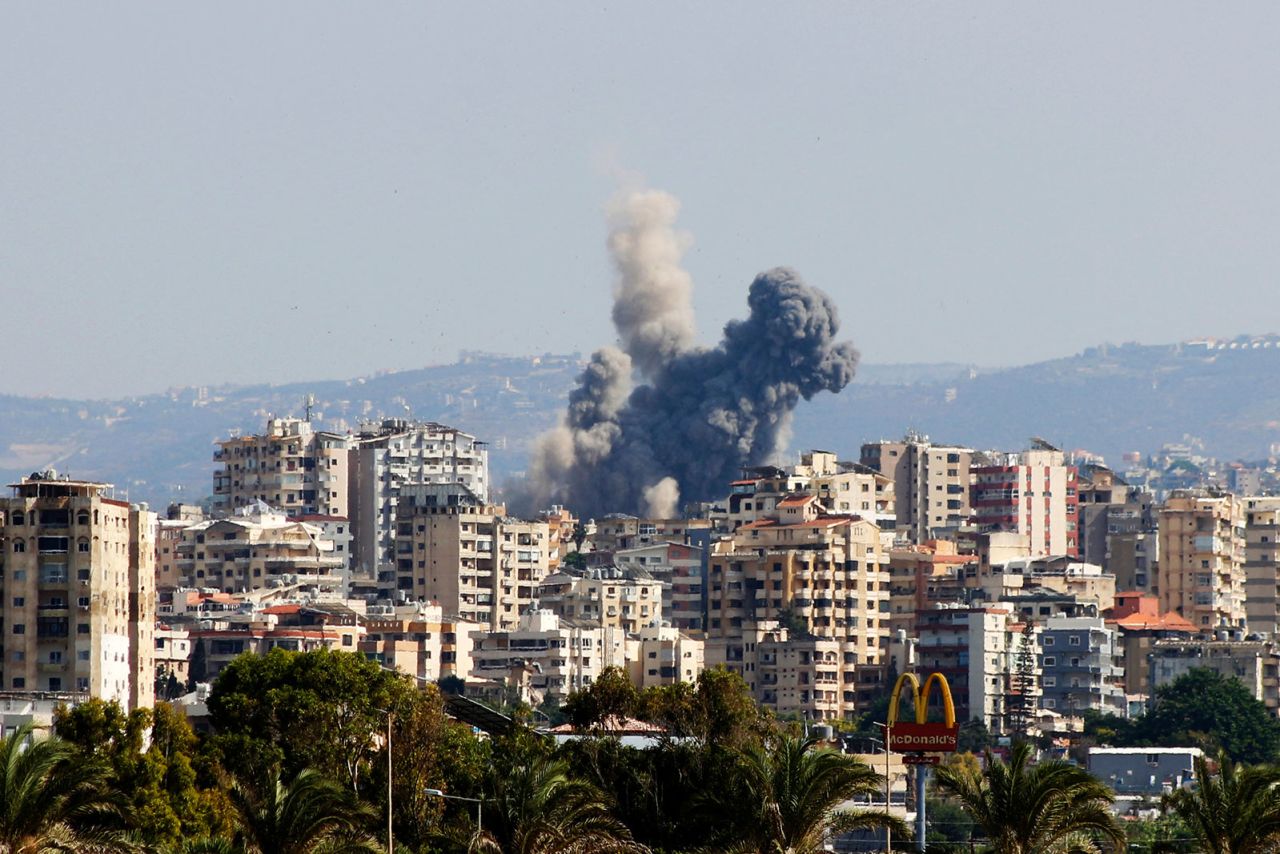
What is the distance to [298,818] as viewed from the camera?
49.7 meters

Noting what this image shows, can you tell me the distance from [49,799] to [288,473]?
145m

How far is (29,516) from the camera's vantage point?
322ft

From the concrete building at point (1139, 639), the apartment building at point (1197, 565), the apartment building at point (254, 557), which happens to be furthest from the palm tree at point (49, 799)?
the apartment building at point (1197, 565)

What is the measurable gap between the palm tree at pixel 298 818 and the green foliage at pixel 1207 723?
75.9 m

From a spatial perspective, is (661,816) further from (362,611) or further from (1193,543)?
(1193,543)

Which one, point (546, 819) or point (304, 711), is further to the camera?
point (304, 711)

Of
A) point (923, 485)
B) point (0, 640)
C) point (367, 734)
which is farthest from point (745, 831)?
point (923, 485)

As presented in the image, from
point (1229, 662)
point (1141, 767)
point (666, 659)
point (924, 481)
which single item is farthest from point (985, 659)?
point (924, 481)

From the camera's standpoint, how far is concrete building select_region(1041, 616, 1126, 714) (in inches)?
5699

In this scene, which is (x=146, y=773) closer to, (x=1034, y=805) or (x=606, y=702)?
(x=606, y=702)

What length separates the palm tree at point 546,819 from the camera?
52.2m

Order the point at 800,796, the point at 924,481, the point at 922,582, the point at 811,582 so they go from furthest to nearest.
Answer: the point at 924,481 < the point at 922,582 < the point at 811,582 < the point at 800,796

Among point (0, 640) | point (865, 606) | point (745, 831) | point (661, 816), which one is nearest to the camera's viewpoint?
point (745, 831)

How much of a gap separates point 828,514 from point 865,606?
28.0 ft
